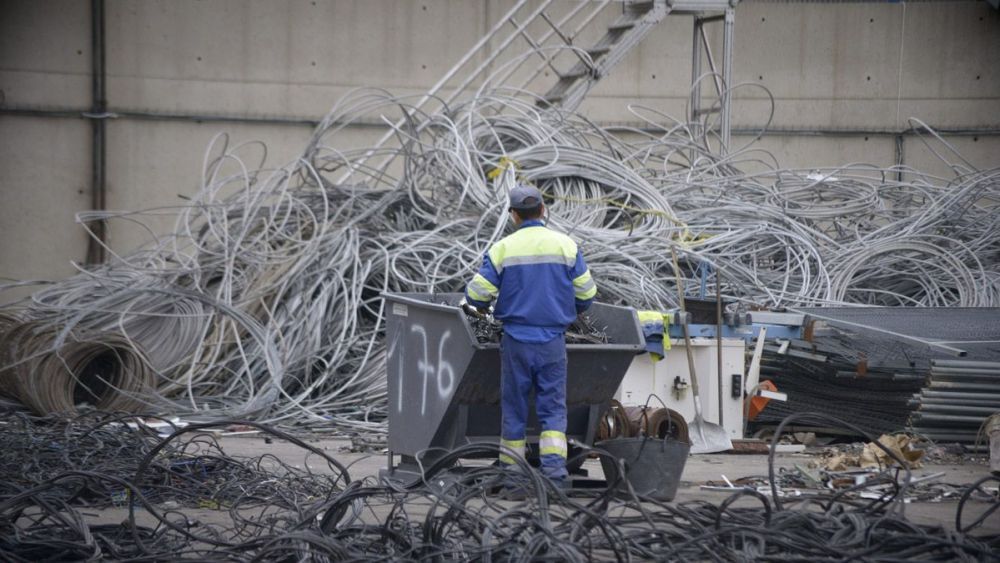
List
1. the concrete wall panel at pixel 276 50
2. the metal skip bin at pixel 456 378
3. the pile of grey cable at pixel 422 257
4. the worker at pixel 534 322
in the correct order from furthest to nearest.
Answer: the concrete wall panel at pixel 276 50 < the pile of grey cable at pixel 422 257 < the metal skip bin at pixel 456 378 < the worker at pixel 534 322

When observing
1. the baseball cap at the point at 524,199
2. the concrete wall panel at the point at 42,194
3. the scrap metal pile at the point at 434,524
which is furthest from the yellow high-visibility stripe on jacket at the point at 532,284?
the concrete wall panel at the point at 42,194

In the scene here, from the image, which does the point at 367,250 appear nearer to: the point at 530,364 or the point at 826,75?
the point at 530,364

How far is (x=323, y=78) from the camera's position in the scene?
599 inches

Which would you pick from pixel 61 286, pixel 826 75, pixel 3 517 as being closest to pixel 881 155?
pixel 826 75

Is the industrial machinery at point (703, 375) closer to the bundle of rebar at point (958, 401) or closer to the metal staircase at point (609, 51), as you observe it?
the bundle of rebar at point (958, 401)

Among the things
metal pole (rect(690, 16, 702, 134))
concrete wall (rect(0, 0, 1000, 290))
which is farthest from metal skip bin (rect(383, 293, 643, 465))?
concrete wall (rect(0, 0, 1000, 290))

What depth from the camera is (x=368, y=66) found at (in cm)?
1536

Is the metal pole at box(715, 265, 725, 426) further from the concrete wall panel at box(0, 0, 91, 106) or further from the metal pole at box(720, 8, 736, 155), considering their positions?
the concrete wall panel at box(0, 0, 91, 106)

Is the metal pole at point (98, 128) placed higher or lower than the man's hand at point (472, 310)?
higher

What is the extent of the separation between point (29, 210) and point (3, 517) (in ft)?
33.9

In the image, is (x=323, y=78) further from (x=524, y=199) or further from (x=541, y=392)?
(x=541, y=392)

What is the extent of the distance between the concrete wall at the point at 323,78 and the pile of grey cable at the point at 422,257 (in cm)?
346

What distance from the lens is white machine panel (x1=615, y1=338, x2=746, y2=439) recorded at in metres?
7.97

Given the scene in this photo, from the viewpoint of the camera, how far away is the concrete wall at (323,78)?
14.4m
